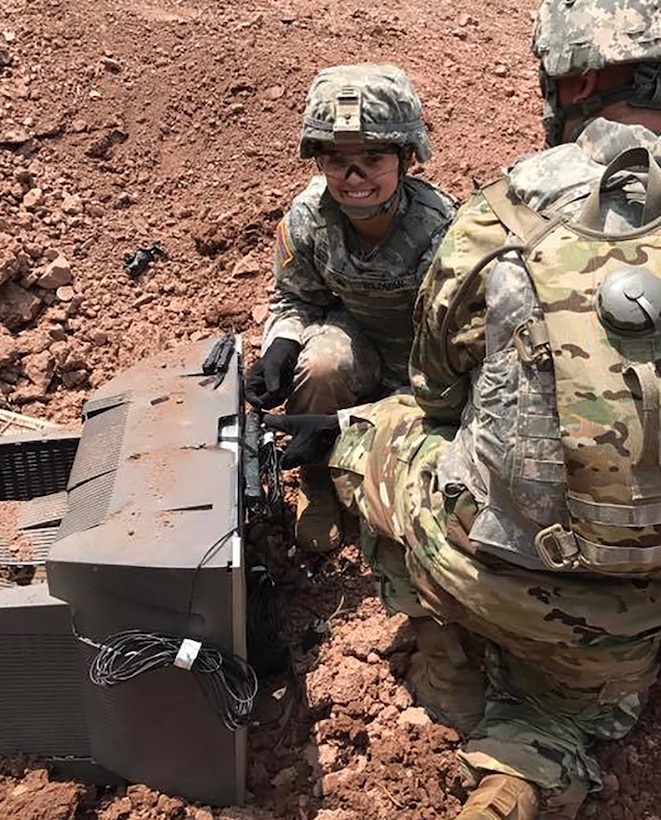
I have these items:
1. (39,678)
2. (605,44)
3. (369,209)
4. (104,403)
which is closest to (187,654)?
(39,678)

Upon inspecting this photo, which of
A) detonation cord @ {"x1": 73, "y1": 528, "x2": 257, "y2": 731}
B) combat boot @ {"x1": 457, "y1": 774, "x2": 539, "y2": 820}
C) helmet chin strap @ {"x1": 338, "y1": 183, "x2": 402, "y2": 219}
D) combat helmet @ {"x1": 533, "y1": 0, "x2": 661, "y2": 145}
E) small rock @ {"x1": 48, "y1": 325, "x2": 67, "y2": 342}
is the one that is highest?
combat helmet @ {"x1": 533, "y1": 0, "x2": 661, "y2": 145}

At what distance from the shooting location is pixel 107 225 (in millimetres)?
4773

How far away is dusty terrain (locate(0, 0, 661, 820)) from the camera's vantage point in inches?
→ 104

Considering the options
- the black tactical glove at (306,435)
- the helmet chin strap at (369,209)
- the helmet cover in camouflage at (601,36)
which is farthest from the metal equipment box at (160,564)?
the helmet cover in camouflage at (601,36)

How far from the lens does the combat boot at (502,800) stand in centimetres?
226

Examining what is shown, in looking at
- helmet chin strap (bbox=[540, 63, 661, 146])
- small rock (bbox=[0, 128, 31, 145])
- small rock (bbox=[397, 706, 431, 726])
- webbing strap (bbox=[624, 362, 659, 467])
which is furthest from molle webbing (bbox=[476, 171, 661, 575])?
small rock (bbox=[0, 128, 31, 145])

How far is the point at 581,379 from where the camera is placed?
6.18ft

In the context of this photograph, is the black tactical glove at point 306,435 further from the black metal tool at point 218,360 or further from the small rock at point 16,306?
the small rock at point 16,306

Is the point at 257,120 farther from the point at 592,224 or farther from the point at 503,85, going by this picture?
the point at 592,224

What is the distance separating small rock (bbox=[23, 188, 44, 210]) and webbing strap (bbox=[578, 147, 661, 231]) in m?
3.35

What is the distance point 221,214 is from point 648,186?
312cm

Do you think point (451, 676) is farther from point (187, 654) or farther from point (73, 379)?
point (73, 379)

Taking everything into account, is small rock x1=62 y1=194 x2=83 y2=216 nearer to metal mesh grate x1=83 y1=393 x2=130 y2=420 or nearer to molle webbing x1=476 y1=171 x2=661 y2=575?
metal mesh grate x1=83 y1=393 x2=130 y2=420

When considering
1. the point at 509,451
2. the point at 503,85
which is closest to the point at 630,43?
the point at 509,451
